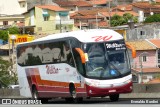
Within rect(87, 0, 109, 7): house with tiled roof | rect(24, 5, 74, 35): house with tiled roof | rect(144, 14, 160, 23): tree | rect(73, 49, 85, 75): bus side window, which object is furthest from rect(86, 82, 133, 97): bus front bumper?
rect(87, 0, 109, 7): house with tiled roof

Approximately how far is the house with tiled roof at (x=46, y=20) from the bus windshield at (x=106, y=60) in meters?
73.8

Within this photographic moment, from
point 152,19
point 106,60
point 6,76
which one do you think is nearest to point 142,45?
point 6,76

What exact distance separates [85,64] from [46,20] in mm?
80017

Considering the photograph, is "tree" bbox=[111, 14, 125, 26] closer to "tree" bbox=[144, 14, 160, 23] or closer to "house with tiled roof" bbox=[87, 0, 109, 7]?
"tree" bbox=[144, 14, 160, 23]

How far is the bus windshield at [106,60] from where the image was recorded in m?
28.6

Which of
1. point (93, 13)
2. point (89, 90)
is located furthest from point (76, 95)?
point (93, 13)

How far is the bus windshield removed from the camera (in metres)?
28.6

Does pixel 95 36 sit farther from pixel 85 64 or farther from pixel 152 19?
pixel 152 19

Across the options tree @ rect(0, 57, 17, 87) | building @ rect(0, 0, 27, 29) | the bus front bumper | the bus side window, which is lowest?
building @ rect(0, 0, 27, 29)

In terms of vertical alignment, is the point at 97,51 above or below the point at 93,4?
above

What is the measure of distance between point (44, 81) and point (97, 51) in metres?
4.47

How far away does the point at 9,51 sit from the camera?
84.9 m

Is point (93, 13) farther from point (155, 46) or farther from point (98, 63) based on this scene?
point (98, 63)

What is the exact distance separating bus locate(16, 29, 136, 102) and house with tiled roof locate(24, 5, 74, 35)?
71133 millimetres
